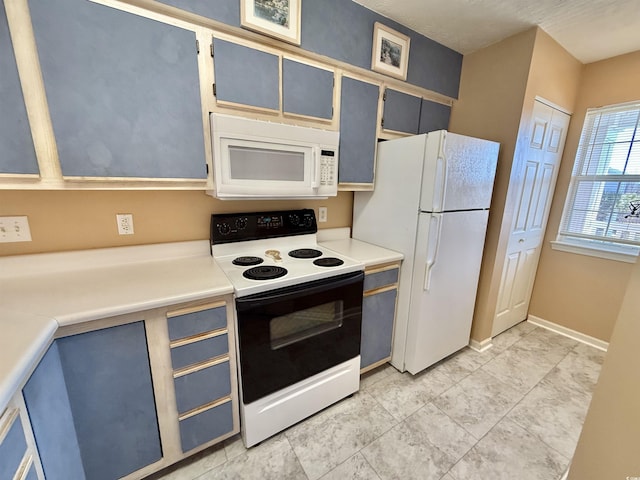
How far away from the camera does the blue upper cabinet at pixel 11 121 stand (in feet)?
3.05

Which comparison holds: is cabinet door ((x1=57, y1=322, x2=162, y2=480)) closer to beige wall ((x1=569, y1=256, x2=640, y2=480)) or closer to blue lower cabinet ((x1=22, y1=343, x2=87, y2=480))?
blue lower cabinet ((x1=22, y1=343, x2=87, y2=480))

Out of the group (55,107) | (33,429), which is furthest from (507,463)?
(55,107)

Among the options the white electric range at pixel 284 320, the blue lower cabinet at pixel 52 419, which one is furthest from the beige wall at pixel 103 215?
the blue lower cabinet at pixel 52 419

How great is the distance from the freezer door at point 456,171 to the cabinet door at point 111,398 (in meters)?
1.68

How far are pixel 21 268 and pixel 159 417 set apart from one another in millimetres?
979

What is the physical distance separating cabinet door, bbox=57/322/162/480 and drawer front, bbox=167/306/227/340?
114 millimetres

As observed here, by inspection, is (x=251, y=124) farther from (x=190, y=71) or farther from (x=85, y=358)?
(x=85, y=358)

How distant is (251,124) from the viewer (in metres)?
1.38

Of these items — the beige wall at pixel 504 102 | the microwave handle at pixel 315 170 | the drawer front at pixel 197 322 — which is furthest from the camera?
the beige wall at pixel 504 102

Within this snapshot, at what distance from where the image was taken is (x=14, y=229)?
4.08 feet

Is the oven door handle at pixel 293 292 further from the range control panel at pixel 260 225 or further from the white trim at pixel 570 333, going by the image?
the white trim at pixel 570 333

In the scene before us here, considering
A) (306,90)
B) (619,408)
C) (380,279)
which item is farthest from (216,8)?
(619,408)

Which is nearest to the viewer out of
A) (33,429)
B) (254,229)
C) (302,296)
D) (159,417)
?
(33,429)

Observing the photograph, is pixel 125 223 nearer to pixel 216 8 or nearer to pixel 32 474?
pixel 32 474
